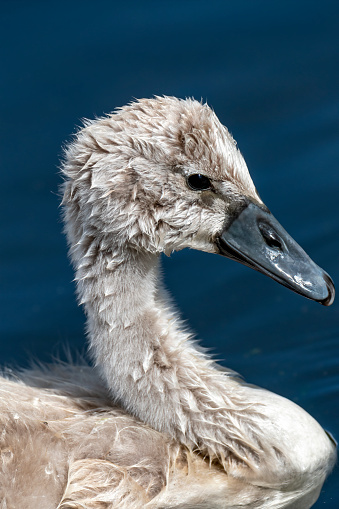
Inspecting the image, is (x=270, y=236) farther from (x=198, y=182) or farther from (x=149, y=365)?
(x=149, y=365)

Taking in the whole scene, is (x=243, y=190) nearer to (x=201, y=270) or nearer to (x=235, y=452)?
(x=235, y=452)

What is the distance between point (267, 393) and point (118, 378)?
893 mm

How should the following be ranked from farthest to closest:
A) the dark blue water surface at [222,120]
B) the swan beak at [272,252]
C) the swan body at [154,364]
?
the dark blue water surface at [222,120], the swan beak at [272,252], the swan body at [154,364]

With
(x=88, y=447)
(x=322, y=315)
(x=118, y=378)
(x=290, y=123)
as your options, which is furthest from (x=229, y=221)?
(x=290, y=123)

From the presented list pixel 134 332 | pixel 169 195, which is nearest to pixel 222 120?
pixel 169 195

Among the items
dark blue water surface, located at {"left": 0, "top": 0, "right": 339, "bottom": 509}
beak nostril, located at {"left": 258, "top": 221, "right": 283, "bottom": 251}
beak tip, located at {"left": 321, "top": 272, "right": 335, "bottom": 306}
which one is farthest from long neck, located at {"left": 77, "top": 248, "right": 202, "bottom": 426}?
dark blue water surface, located at {"left": 0, "top": 0, "right": 339, "bottom": 509}

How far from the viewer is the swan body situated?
4.60 m

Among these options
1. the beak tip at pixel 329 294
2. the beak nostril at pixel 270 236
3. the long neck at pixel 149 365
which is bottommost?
the long neck at pixel 149 365

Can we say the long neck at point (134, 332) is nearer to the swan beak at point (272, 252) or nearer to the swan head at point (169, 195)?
the swan head at point (169, 195)

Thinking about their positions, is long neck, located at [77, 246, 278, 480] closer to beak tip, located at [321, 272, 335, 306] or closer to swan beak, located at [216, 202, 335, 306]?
swan beak, located at [216, 202, 335, 306]

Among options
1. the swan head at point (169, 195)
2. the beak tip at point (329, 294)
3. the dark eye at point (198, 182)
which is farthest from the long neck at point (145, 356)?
the beak tip at point (329, 294)

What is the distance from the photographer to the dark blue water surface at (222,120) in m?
6.32

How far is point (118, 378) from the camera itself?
4.92 meters

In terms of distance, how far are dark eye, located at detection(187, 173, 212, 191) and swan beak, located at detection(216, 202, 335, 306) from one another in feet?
0.83
